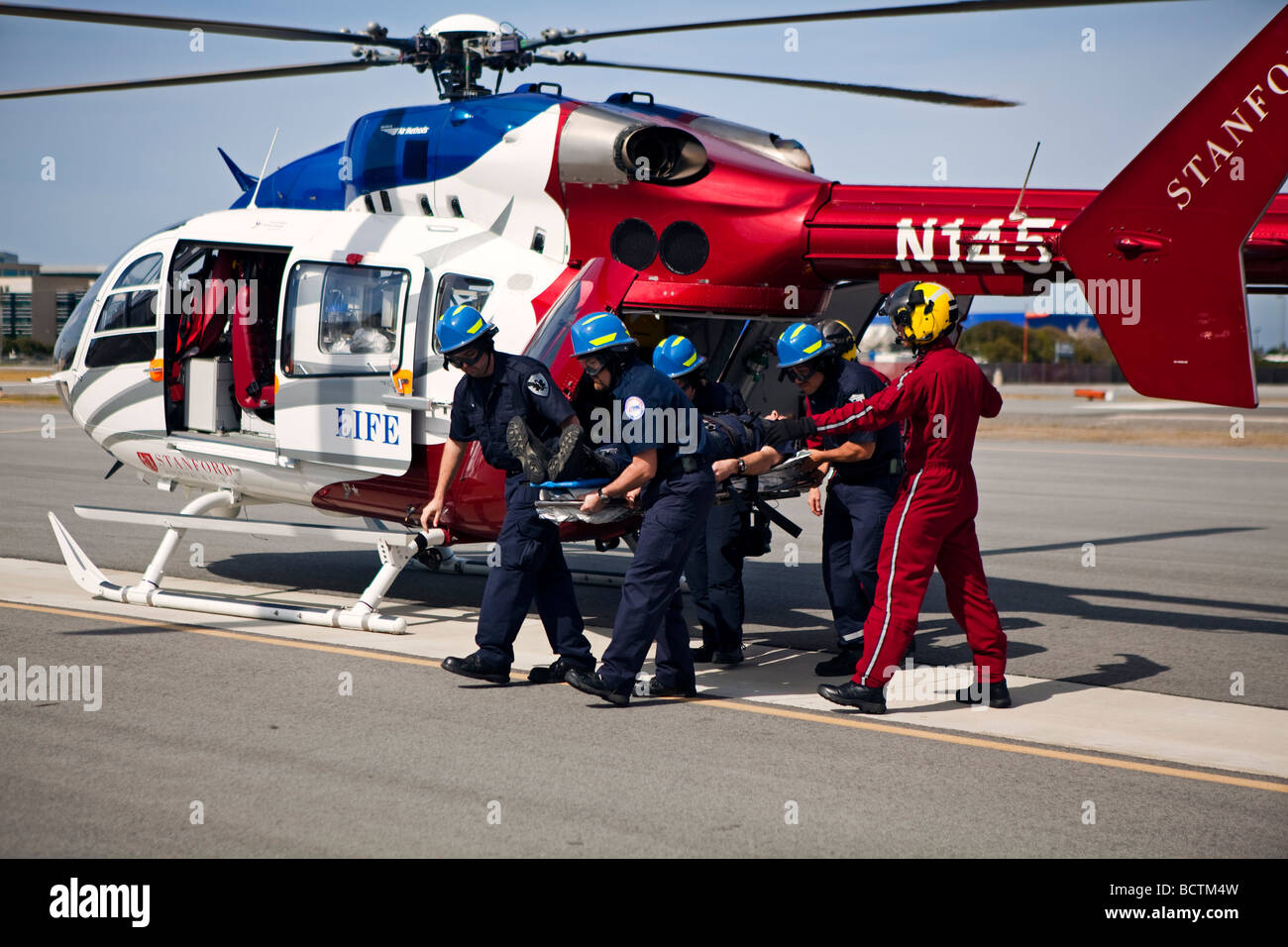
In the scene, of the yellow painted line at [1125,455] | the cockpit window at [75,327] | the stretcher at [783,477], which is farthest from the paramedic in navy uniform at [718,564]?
the yellow painted line at [1125,455]

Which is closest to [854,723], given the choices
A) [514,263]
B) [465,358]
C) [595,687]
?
[595,687]

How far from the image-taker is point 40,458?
63.9 ft

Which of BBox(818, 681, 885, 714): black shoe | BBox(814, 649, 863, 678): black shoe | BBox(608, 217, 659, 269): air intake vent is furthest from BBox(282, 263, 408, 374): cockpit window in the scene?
BBox(818, 681, 885, 714): black shoe

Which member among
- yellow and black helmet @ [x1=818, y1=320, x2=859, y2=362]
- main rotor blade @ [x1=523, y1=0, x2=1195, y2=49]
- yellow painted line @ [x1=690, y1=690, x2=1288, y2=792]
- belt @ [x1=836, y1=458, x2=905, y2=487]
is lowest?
yellow painted line @ [x1=690, y1=690, x2=1288, y2=792]

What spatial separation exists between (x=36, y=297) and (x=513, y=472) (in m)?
49.9

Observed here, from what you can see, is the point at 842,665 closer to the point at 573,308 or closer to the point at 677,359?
the point at 677,359

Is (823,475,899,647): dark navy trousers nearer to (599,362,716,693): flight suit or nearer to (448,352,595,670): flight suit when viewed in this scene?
(599,362,716,693): flight suit

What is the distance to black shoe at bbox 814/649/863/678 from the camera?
7.05 metres

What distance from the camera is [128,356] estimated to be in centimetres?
916

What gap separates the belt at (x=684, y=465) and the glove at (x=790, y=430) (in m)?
0.43

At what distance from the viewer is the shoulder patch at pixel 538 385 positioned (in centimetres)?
657

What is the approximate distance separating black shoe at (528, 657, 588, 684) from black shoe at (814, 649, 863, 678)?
1467 mm

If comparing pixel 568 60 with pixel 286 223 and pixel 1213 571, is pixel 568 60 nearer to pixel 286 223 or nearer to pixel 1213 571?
pixel 286 223
